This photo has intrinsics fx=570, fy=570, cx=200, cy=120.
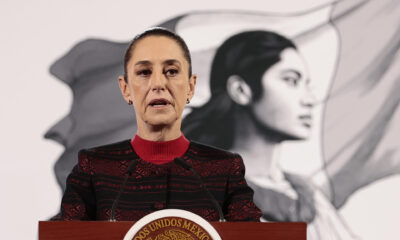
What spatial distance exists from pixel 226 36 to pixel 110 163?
1.79 metres

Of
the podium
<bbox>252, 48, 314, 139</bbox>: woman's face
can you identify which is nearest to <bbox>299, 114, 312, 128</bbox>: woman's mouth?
<bbox>252, 48, 314, 139</bbox>: woman's face

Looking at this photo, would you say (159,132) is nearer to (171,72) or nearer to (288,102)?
(171,72)

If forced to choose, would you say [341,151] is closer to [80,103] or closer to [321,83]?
[321,83]

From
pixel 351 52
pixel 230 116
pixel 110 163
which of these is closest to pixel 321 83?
pixel 351 52

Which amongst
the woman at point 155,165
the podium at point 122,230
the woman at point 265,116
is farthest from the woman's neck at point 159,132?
the woman at point 265,116

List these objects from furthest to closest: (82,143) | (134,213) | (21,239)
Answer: (82,143) → (21,239) → (134,213)

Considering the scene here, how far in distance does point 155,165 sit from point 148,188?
0.07m

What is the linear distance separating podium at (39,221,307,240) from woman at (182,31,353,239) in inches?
74.4

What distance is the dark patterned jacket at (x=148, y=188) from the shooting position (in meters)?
1.36

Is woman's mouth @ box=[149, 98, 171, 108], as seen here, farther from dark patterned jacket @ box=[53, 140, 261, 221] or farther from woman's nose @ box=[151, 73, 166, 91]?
dark patterned jacket @ box=[53, 140, 261, 221]

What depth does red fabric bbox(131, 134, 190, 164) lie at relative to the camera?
1446 mm

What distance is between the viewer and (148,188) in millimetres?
1377

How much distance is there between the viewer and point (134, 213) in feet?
4.40

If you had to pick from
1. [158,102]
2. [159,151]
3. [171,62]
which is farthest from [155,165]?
[171,62]
